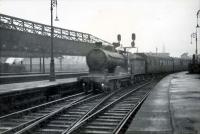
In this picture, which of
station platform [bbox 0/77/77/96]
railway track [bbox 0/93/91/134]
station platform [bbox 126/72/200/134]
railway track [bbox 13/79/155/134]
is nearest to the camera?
station platform [bbox 126/72/200/134]

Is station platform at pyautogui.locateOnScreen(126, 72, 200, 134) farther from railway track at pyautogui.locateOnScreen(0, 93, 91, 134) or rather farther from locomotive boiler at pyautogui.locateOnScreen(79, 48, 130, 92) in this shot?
locomotive boiler at pyautogui.locateOnScreen(79, 48, 130, 92)

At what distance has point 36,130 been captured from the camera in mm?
9281

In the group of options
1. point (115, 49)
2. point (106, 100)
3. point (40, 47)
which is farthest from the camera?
point (40, 47)

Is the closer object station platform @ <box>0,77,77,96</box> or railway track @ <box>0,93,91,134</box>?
railway track @ <box>0,93,91,134</box>

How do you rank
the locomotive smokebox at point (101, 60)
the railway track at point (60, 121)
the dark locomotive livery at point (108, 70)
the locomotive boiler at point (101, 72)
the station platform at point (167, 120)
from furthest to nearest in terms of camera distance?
the locomotive smokebox at point (101, 60) → the dark locomotive livery at point (108, 70) → the locomotive boiler at point (101, 72) → the railway track at point (60, 121) → the station platform at point (167, 120)

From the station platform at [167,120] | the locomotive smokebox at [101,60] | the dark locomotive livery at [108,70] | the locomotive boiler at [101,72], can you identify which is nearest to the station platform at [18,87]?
the locomotive boiler at [101,72]

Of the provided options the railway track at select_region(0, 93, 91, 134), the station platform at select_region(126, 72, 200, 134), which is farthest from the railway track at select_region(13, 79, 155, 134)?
the station platform at select_region(126, 72, 200, 134)

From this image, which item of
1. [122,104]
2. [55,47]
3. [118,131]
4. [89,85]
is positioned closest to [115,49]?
[89,85]

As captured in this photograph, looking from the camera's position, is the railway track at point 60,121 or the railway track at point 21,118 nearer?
the railway track at point 60,121

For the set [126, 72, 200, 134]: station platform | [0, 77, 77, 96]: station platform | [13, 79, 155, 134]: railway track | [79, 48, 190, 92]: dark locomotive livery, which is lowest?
[13, 79, 155, 134]: railway track

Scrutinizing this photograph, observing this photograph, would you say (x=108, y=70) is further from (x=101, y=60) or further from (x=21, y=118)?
(x=21, y=118)

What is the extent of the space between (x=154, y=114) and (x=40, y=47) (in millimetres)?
18124

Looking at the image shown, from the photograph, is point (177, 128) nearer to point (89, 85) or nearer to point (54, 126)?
point (54, 126)

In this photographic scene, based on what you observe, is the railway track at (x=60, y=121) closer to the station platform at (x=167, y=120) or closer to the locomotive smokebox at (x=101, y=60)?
the station platform at (x=167, y=120)
